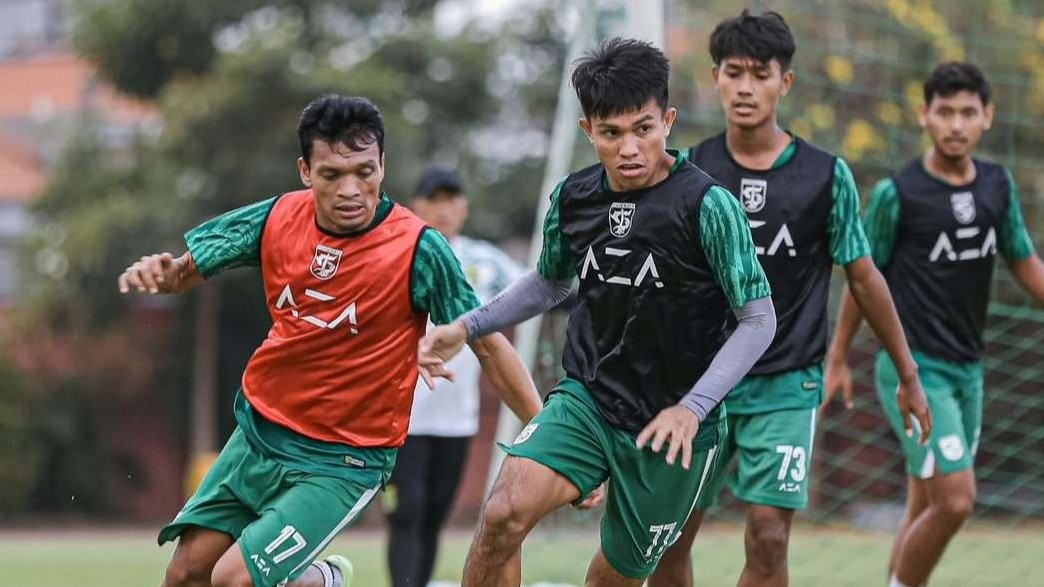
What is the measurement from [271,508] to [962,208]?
3259mm

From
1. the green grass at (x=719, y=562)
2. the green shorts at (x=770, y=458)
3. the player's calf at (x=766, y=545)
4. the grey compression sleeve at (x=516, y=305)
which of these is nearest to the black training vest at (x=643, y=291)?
the grey compression sleeve at (x=516, y=305)

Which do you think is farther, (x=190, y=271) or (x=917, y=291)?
(x=917, y=291)

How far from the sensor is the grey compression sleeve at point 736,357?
4.27 m

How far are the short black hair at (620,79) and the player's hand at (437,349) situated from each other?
739 mm

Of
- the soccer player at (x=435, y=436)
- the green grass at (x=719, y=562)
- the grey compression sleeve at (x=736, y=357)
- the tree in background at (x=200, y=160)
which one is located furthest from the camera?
the tree in background at (x=200, y=160)

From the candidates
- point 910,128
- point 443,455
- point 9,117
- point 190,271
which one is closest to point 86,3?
point 9,117

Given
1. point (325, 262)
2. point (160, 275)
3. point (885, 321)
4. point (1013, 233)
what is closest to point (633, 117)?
point (325, 262)

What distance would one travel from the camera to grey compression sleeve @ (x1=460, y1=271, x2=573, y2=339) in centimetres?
459

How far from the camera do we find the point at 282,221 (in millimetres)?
4930

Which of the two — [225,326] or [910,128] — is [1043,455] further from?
[225,326]

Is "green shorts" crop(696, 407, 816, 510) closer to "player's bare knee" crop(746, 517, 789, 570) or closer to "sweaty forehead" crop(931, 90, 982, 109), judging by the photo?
"player's bare knee" crop(746, 517, 789, 570)

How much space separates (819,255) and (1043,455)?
21.7ft

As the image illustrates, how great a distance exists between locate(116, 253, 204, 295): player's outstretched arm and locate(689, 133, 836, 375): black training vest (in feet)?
5.98

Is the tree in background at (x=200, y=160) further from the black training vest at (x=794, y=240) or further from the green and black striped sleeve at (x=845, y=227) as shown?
the green and black striped sleeve at (x=845, y=227)
